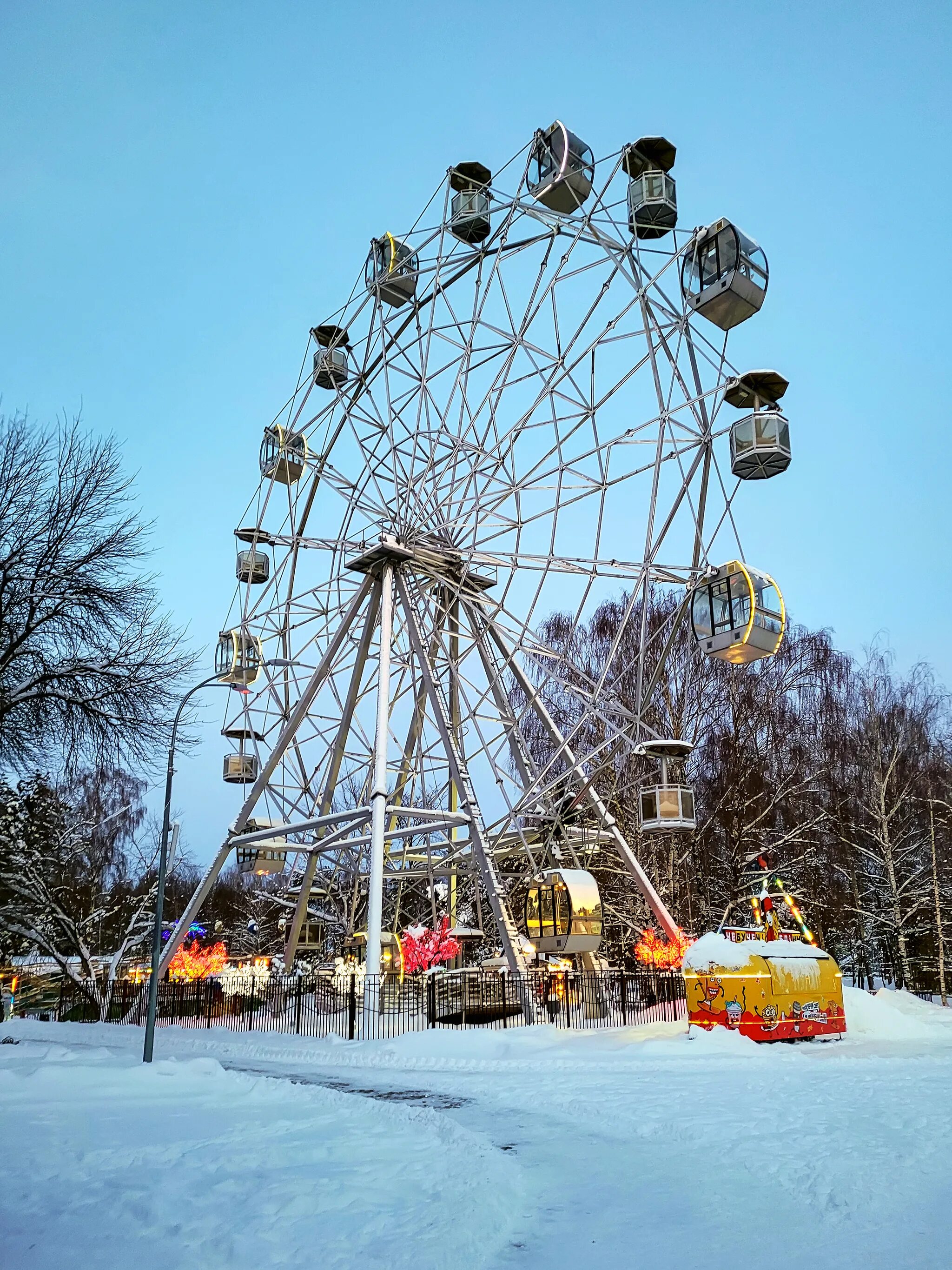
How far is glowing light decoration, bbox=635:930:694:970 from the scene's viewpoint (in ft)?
86.7

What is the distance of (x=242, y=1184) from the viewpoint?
24.1 feet

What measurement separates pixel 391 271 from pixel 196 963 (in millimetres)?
23633

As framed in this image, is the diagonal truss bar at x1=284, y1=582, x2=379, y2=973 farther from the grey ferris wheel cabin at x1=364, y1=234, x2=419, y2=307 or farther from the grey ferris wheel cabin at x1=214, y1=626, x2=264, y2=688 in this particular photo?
the grey ferris wheel cabin at x1=364, y1=234, x2=419, y2=307

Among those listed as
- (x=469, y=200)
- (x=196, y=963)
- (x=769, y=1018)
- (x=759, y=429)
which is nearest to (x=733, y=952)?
(x=769, y=1018)

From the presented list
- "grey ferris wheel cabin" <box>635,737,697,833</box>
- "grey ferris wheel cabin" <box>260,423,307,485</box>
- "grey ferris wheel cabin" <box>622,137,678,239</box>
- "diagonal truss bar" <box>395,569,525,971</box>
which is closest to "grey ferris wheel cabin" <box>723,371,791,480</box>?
"grey ferris wheel cabin" <box>622,137,678,239</box>

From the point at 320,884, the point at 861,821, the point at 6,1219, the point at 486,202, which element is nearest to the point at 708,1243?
the point at 6,1219

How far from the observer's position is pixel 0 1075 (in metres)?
13.1

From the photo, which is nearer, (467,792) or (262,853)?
(467,792)

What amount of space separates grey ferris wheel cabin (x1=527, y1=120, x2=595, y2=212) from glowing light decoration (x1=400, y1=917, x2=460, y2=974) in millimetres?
22008

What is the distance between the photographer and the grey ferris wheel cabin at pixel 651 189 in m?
22.9

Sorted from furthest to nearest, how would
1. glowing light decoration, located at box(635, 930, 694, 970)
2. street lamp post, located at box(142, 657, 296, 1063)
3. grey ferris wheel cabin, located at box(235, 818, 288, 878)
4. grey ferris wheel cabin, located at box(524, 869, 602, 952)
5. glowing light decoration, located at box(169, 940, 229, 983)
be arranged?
glowing light decoration, located at box(169, 940, 229, 983) → grey ferris wheel cabin, located at box(235, 818, 288, 878) → glowing light decoration, located at box(635, 930, 694, 970) → grey ferris wheel cabin, located at box(524, 869, 602, 952) → street lamp post, located at box(142, 657, 296, 1063)

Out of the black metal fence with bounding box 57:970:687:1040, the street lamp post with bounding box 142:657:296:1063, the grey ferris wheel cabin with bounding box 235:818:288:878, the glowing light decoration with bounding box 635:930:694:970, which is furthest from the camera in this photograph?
the grey ferris wheel cabin with bounding box 235:818:288:878

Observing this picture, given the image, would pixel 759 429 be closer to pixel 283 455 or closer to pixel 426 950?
pixel 283 455

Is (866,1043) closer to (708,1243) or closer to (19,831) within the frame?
(708,1243)
